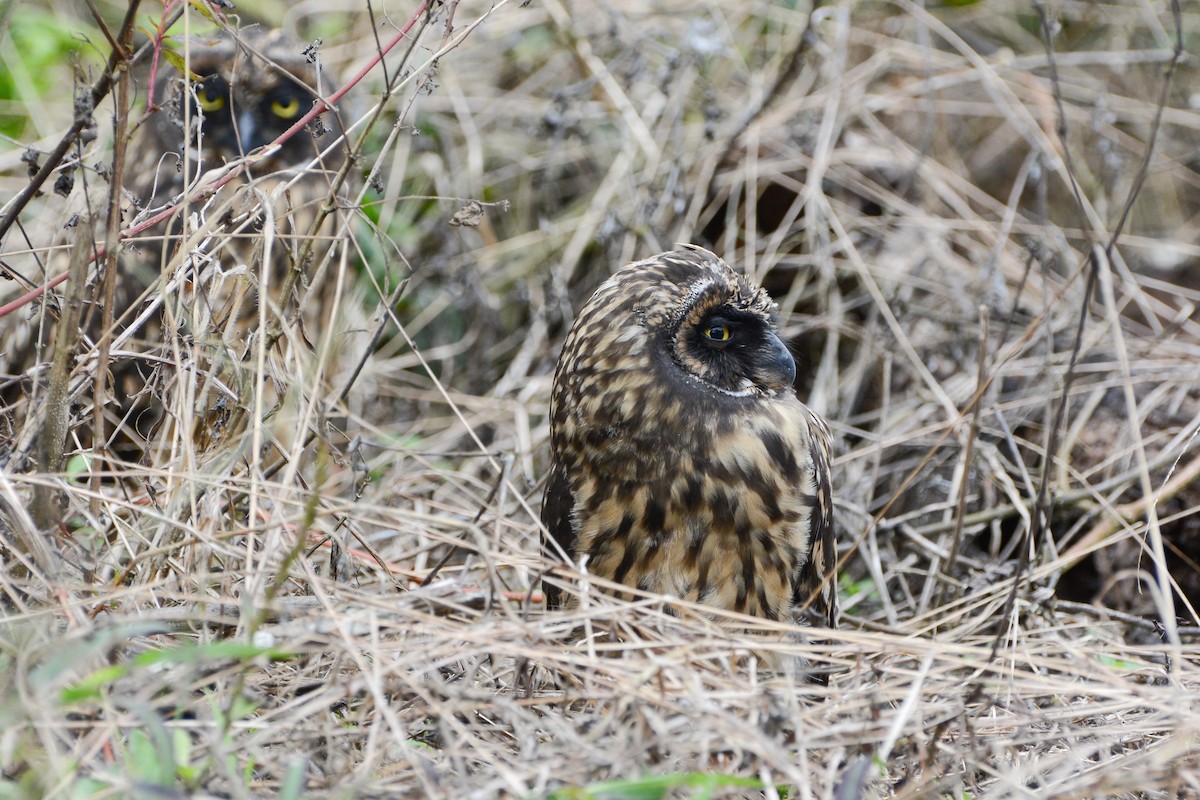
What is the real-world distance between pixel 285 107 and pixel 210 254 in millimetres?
1915

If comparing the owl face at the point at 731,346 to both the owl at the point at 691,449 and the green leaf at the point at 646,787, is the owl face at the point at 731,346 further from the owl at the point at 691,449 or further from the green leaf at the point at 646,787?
the green leaf at the point at 646,787

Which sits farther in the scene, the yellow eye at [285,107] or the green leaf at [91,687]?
the yellow eye at [285,107]

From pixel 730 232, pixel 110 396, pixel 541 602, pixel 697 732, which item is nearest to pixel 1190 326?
pixel 730 232

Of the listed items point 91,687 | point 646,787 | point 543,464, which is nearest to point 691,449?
point 646,787

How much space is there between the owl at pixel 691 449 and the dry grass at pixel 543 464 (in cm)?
22

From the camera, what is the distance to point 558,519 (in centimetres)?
311

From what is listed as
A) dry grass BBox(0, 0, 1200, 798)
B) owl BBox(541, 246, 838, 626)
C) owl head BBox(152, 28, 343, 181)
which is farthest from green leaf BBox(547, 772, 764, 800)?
owl head BBox(152, 28, 343, 181)

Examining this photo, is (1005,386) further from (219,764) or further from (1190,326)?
(219,764)

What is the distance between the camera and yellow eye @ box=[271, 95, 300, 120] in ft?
14.9

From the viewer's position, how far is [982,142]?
260 inches

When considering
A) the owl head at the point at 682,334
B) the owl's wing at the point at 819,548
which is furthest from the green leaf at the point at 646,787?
the owl head at the point at 682,334

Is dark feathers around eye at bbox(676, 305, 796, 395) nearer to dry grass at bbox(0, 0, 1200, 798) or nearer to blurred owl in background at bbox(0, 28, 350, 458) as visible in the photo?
dry grass at bbox(0, 0, 1200, 798)

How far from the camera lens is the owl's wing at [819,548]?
303 centimetres

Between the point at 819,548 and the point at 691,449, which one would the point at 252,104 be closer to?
the point at 691,449
